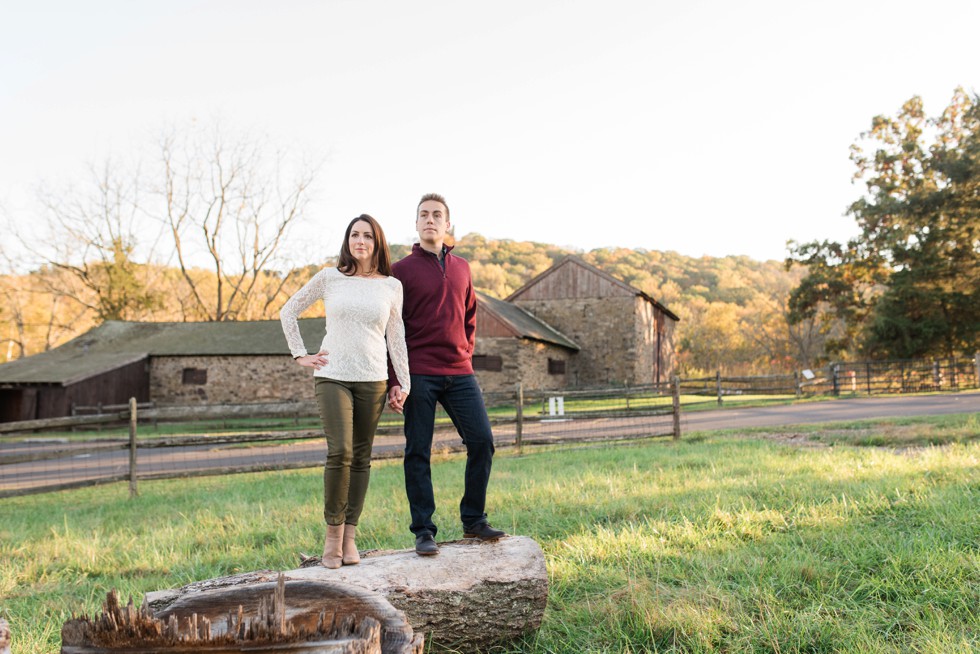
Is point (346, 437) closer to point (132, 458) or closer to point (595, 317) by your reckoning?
point (132, 458)

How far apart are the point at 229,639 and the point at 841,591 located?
3170 mm

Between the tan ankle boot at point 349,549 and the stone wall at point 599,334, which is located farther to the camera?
the stone wall at point 599,334

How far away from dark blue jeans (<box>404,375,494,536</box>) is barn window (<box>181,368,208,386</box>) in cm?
2593

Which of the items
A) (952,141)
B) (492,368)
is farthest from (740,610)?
(952,141)

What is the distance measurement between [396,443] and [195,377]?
1535 centimetres

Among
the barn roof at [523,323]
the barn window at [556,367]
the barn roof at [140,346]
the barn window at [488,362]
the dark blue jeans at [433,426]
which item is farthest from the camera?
the barn window at [556,367]

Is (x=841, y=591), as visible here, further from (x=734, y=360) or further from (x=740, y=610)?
(x=734, y=360)

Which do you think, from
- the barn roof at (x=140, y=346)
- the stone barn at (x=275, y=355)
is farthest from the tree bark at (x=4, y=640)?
the barn roof at (x=140, y=346)

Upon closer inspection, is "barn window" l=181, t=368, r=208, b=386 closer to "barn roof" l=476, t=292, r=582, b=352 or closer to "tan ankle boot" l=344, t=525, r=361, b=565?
"barn roof" l=476, t=292, r=582, b=352

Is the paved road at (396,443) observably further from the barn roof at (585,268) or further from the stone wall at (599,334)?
the barn roof at (585,268)

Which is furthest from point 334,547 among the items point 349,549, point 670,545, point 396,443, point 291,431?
point 396,443

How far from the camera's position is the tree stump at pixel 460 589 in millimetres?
3059

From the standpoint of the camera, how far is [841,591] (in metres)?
3.55

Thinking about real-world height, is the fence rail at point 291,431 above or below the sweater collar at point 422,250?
below
